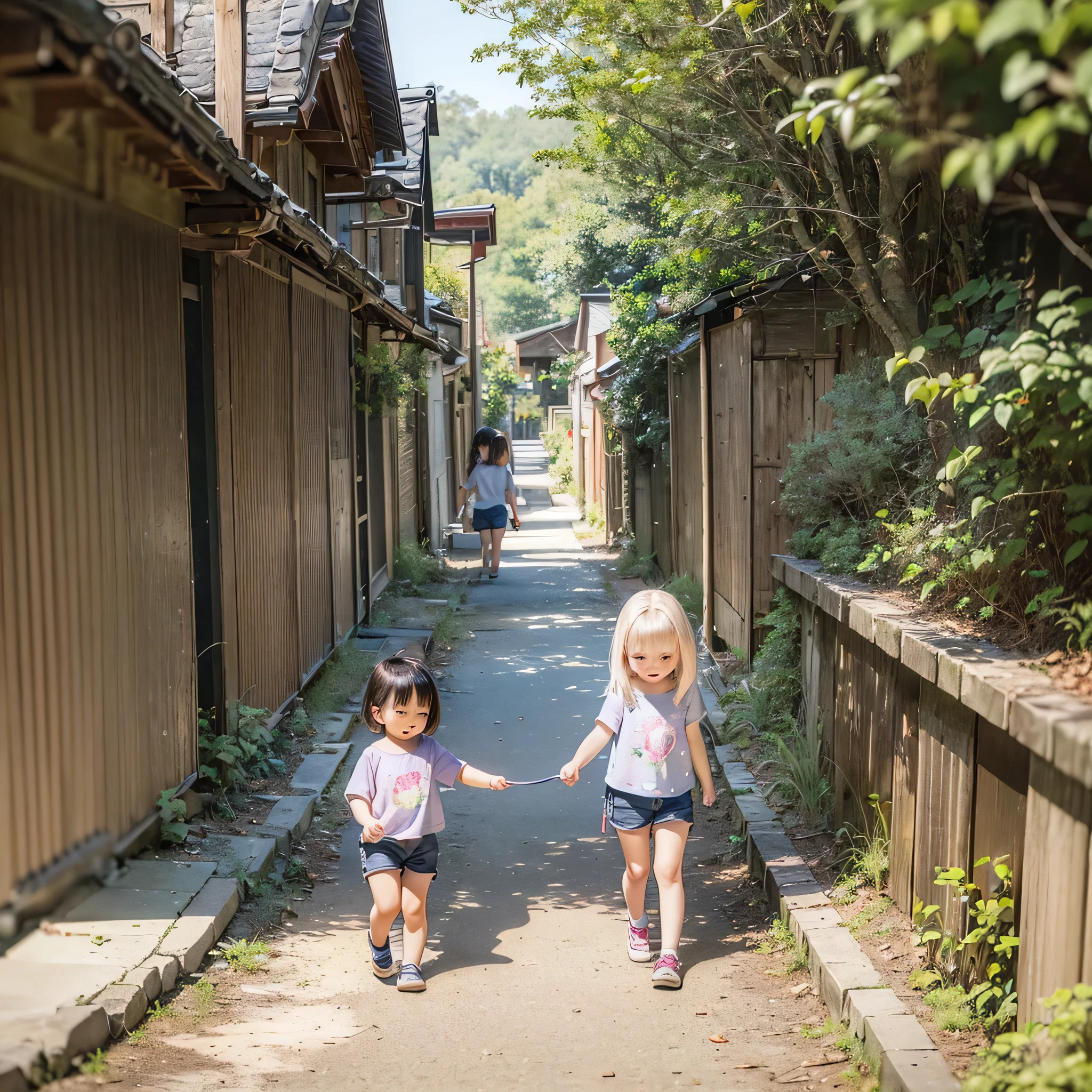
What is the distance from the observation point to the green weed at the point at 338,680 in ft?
26.3

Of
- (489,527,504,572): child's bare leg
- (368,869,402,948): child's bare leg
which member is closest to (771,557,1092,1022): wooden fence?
(368,869,402,948): child's bare leg

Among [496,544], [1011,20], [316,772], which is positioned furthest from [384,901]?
[496,544]

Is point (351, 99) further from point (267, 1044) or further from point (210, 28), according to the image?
point (267, 1044)

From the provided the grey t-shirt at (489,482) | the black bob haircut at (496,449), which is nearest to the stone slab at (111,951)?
the grey t-shirt at (489,482)

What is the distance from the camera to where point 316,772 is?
258 inches

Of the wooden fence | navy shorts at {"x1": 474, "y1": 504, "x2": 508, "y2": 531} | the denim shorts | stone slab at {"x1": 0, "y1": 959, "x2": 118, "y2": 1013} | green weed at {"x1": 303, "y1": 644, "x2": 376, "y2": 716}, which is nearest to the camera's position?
stone slab at {"x1": 0, "y1": 959, "x2": 118, "y2": 1013}

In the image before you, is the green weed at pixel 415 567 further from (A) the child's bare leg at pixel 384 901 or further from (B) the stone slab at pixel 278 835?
(A) the child's bare leg at pixel 384 901

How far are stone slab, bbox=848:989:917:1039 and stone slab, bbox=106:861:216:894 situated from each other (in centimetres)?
265

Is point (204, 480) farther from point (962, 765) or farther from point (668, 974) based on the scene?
point (962, 765)

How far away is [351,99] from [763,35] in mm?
4952

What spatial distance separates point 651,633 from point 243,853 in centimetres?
227

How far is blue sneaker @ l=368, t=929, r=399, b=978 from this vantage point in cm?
431

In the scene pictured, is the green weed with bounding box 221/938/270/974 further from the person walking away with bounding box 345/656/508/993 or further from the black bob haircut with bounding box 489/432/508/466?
the black bob haircut with bounding box 489/432/508/466

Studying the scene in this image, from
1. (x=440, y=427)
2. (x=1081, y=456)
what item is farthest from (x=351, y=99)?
(x=440, y=427)
